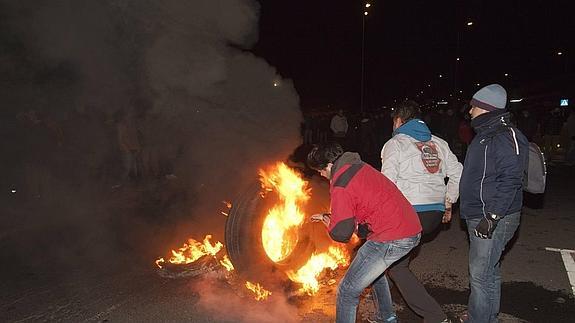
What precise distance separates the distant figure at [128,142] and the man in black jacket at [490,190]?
28.1 feet

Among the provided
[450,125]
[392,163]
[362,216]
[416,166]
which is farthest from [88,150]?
[450,125]

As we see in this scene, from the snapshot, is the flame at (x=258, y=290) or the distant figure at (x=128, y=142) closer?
the flame at (x=258, y=290)

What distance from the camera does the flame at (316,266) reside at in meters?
4.45

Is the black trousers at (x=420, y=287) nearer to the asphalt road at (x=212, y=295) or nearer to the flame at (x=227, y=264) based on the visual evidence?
the asphalt road at (x=212, y=295)

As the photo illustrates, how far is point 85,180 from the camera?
10.2 m

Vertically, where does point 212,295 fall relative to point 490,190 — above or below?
below

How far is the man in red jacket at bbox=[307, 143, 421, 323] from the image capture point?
2891mm

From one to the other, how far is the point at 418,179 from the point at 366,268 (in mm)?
887

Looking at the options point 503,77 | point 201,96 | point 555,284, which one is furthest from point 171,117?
point 503,77

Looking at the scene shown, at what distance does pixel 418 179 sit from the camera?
350cm

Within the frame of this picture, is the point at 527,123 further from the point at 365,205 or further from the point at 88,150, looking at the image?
the point at 365,205

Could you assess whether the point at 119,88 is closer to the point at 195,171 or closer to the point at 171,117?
the point at 171,117

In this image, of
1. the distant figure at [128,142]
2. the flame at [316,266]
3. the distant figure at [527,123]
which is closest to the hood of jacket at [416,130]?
the flame at [316,266]

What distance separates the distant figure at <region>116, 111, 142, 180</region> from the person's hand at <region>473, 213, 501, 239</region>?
28.6 ft
